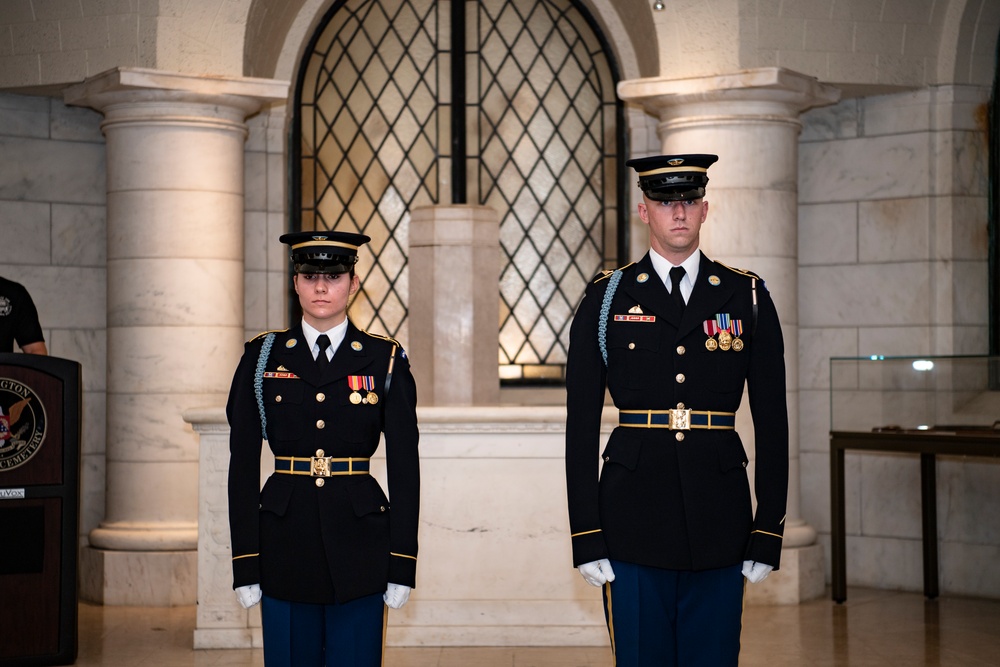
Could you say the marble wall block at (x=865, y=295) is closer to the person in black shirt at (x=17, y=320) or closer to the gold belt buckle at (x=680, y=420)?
the person in black shirt at (x=17, y=320)

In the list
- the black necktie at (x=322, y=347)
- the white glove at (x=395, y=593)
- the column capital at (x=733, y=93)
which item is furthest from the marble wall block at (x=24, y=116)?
the white glove at (x=395, y=593)

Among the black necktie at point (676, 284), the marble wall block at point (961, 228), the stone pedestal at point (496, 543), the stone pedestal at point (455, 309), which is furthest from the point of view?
the marble wall block at point (961, 228)

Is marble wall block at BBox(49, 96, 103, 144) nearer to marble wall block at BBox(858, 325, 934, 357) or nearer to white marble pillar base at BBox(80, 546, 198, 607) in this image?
white marble pillar base at BBox(80, 546, 198, 607)

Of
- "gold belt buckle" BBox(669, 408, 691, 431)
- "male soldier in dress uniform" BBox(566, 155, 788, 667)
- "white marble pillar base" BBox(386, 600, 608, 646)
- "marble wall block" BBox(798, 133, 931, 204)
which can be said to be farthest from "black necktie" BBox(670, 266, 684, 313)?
"marble wall block" BBox(798, 133, 931, 204)

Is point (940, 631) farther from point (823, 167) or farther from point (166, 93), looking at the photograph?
point (166, 93)

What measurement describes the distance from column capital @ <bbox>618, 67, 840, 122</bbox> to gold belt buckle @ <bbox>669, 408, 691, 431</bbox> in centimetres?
450

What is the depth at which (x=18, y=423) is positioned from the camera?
593 cm

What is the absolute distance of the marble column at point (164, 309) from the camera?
7.86m

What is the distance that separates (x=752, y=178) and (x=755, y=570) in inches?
186

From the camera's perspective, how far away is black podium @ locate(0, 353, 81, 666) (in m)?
5.90

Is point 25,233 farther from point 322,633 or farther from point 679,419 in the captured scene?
point 679,419

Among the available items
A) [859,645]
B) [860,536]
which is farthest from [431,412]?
[860,536]

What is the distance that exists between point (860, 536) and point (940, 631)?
1546mm

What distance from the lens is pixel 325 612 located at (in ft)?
12.6
